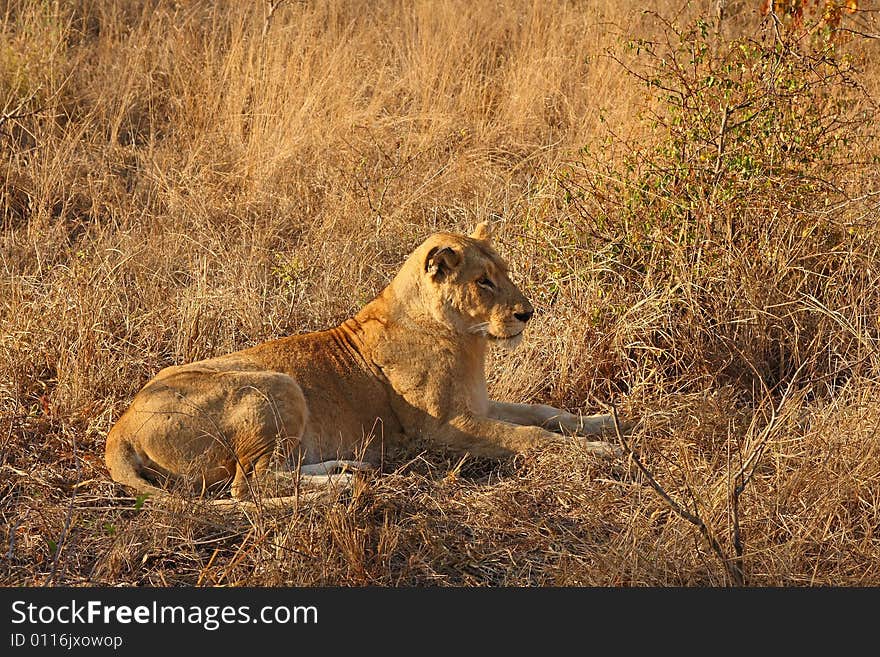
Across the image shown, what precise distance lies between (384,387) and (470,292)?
0.59m

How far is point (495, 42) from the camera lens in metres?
10.0

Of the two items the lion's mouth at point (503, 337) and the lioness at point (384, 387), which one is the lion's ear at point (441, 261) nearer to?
the lioness at point (384, 387)

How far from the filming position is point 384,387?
17.2 ft

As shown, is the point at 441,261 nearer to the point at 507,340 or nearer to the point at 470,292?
the point at 470,292

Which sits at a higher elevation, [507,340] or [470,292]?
[470,292]

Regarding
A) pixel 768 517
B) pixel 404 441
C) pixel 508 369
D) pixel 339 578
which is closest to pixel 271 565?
pixel 339 578

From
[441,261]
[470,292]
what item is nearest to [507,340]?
[470,292]

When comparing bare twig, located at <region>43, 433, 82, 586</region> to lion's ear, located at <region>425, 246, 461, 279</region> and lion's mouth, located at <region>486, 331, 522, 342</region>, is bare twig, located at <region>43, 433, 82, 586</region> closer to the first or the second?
lion's ear, located at <region>425, 246, 461, 279</region>

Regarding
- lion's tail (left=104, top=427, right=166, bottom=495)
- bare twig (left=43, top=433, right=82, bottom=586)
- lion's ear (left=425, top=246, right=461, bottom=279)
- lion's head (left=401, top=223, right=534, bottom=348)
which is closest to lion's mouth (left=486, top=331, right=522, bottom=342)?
lion's head (left=401, top=223, right=534, bottom=348)

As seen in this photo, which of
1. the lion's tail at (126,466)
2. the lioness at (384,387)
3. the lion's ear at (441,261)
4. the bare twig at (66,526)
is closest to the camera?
the bare twig at (66,526)

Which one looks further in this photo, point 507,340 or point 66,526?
point 507,340

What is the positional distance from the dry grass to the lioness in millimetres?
186

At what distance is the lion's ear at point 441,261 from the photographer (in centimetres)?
507

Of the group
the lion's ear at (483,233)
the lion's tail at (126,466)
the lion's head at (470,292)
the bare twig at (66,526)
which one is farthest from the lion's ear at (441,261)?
the bare twig at (66,526)
